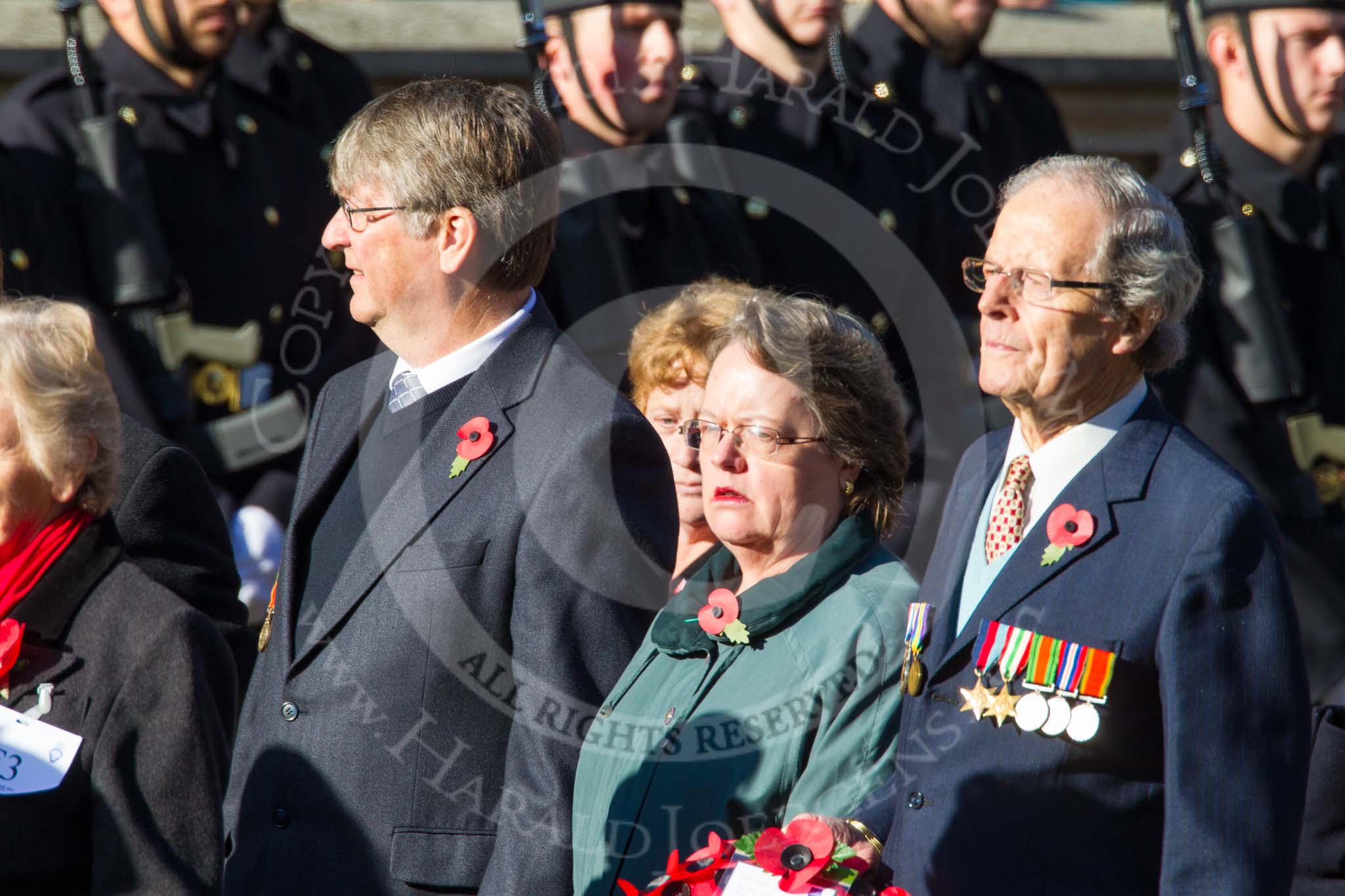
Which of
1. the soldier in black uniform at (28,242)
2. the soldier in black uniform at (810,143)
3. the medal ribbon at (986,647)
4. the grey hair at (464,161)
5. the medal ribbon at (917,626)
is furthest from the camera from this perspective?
the soldier in black uniform at (810,143)

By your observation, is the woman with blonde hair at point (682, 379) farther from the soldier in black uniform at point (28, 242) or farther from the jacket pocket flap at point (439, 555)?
the soldier in black uniform at point (28, 242)

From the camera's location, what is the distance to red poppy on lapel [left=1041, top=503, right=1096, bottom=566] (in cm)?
256

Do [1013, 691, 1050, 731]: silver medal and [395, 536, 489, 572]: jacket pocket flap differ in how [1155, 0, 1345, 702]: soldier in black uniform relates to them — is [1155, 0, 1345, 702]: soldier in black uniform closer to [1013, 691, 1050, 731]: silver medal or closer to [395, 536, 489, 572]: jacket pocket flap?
[1013, 691, 1050, 731]: silver medal

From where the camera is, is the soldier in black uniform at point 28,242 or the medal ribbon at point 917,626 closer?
the medal ribbon at point 917,626

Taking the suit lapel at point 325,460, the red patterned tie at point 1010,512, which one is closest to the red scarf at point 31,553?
the suit lapel at point 325,460

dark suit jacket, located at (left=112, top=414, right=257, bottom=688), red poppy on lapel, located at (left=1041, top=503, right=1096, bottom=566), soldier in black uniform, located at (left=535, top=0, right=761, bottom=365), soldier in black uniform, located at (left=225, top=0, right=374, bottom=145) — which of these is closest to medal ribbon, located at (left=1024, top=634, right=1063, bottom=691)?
red poppy on lapel, located at (left=1041, top=503, right=1096, bottom=566)

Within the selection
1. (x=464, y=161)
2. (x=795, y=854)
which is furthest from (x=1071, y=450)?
(x=464, y=161)

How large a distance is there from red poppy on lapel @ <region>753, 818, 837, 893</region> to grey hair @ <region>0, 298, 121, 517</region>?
113 centimetres

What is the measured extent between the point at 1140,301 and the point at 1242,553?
42 centimetres

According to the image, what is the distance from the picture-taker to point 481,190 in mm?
2842

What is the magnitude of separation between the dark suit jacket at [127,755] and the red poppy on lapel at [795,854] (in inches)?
30.0

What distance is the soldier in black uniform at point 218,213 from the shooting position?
4.80 m

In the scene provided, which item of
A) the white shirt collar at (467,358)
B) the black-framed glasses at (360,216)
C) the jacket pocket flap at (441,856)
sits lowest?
the jacket pocket flap at (441,856)

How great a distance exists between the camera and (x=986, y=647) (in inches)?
102
